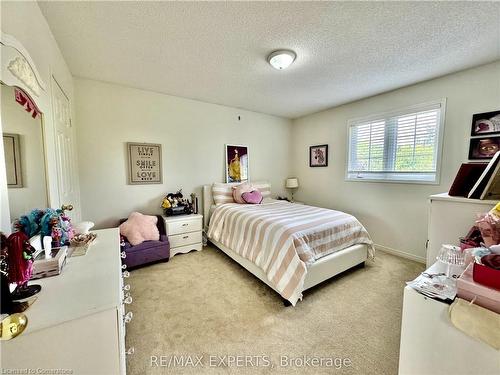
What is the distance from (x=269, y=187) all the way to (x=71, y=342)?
3562 millimetres

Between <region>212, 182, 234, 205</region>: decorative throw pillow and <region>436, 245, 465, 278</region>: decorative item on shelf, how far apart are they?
2.84m

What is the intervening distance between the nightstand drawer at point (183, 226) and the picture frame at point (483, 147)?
3.47 m

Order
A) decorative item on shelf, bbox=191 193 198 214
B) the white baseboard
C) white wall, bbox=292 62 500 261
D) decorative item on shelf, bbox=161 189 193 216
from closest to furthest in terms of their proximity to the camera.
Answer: white wall, bbox=292 62 500 261
the white baseboard
decorative item on shelf, bbox=161 189 193 216
decorative item on shelf, bbox=191 193 198 214

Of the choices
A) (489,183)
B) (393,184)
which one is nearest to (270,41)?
(489,183)

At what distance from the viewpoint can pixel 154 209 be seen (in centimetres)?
314

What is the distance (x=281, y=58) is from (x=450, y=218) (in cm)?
188

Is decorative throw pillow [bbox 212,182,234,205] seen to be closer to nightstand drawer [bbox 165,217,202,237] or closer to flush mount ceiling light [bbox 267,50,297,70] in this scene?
nightstand drawer [bbox 165,217,202,237]

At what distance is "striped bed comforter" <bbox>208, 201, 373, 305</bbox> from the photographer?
73.9 inches

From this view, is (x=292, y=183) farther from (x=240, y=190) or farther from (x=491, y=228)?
(x=491, y=228)

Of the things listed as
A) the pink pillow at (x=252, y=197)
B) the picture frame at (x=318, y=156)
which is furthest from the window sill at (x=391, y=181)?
the pink pillow at (x=252, y=197)

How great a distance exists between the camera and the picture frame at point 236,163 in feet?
12.3

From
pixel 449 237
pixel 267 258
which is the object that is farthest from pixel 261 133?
pixel 449 237

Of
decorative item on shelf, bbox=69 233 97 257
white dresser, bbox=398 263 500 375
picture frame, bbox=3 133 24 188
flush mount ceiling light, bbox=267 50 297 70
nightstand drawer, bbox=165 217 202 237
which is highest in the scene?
flush mount ceiling light, bbox=267 50 297 70

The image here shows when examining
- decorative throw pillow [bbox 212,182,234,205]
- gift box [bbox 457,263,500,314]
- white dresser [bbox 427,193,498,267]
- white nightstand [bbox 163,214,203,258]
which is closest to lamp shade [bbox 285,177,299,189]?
decorative throw pillow [bbox 212,182,234,205]
